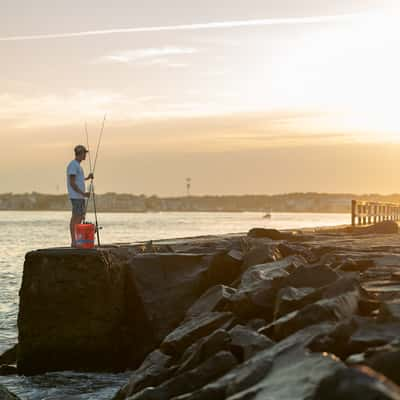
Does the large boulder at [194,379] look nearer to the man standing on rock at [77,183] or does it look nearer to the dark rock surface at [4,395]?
the dark rock surface at [4,395]

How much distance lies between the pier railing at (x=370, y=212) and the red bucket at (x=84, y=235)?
1664 cm

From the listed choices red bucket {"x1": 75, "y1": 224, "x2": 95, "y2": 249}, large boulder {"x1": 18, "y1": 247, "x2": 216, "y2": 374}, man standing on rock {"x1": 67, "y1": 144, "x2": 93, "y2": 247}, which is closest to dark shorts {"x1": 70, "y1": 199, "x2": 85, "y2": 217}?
man standing on rock {"x1": 67, "y1": 144, "x2": 93, "y2": 247}

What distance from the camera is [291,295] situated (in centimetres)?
577

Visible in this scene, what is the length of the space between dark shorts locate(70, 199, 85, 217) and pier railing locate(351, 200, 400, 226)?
1534cm

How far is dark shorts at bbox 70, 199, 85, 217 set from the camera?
10.1 meters

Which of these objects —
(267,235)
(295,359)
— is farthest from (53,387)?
(267,235)

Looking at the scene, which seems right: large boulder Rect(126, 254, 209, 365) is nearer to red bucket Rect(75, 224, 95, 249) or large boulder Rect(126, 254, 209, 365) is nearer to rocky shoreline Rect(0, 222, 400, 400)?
rocky shoreline Rect(0, 222, 400, 400)

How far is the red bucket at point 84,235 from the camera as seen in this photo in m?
8.62

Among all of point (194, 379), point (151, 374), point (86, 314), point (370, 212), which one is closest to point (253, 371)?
point (194, 379)

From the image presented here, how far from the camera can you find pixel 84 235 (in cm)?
865

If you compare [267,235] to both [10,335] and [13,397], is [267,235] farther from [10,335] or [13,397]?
[13,397]

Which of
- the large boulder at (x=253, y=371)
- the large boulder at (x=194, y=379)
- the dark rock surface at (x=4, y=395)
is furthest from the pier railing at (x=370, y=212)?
the large boulder at (x=253, y=371)

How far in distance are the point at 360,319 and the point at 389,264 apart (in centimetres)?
397

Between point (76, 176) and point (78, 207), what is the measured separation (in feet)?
1.33
